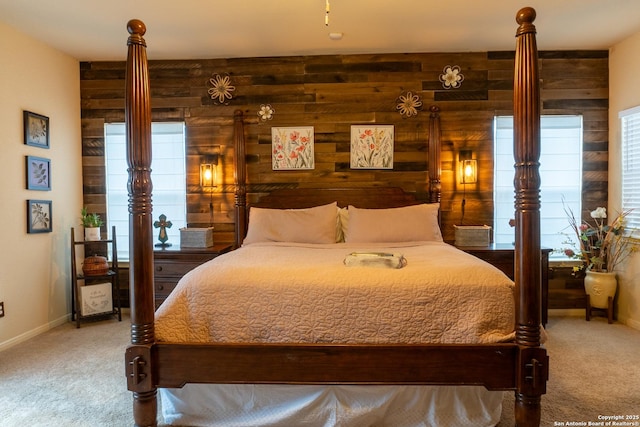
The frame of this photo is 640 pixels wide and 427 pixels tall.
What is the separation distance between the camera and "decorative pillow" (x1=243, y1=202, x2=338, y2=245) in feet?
11.6

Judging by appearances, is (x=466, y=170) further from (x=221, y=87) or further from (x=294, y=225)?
(x=221, y=87)

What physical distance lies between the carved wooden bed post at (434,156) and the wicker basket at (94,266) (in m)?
3.39

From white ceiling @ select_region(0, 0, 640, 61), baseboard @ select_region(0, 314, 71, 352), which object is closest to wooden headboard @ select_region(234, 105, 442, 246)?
white ceiling @ select_region(0, 0, 640, 61)

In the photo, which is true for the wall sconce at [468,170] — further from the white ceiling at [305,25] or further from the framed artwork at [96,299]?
the framed artwork at [96,299]

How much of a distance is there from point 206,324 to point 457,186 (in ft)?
10.2

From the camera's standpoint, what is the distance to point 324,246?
3322 mm

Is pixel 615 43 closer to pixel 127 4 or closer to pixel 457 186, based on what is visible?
pixel 457 186

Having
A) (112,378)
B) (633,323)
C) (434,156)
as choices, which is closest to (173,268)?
(112,378)

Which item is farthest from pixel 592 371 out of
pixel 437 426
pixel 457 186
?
pixel 457 186

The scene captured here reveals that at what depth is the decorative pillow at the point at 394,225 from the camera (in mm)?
3473

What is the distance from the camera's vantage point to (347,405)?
2051 millimetres

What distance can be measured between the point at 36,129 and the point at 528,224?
13.5ft

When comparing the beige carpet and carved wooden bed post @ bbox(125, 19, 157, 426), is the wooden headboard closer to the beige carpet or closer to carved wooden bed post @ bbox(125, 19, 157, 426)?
the beige carpet

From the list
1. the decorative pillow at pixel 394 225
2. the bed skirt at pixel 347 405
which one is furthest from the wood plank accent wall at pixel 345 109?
the bed skirt at pixel 347 405
